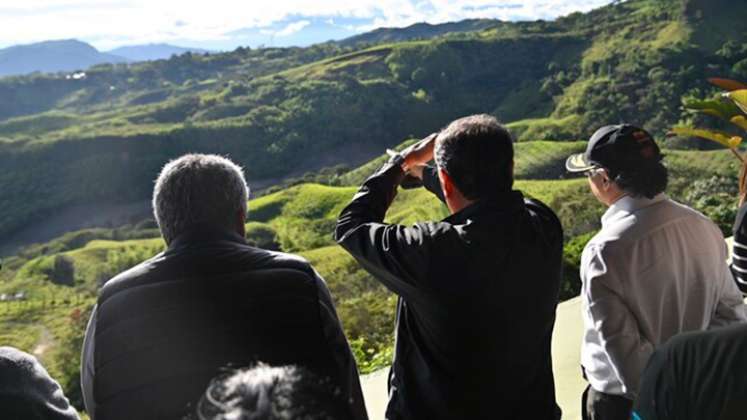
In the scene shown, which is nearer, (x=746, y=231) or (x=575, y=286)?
(x=746, y=231)

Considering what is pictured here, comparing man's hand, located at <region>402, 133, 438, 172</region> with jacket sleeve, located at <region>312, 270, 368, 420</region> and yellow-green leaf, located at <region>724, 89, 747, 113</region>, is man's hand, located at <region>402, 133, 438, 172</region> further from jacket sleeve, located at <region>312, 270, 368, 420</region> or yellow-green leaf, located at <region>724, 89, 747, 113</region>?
yellow-green leaf, located at <region>724, 89, 747, 113</region>

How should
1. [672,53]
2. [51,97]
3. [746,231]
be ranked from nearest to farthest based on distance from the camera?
[746,231] < [672,53] < [51,97]

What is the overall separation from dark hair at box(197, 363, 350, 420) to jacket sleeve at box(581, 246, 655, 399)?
0.90 metres

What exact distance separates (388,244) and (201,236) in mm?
444

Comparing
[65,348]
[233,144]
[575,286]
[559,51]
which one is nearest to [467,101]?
[559,51]

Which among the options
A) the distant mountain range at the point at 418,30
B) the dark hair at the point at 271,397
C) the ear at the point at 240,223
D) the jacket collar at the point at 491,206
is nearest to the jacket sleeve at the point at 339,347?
the dark hair at the point at 271,397

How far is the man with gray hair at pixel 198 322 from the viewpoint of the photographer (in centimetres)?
139

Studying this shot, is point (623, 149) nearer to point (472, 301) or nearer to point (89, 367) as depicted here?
point (472, 301)

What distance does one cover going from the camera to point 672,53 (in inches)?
Answer: 1901

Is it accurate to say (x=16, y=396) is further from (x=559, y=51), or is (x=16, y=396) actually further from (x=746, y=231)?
(x=559, y=51)

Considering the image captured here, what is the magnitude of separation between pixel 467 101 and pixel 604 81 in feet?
60.1

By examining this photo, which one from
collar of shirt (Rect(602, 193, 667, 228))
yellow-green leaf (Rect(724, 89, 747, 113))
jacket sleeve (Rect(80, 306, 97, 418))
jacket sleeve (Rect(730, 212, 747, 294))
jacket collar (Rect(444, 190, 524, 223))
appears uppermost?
jacket collar (Rect(444, 190, 524, 223))

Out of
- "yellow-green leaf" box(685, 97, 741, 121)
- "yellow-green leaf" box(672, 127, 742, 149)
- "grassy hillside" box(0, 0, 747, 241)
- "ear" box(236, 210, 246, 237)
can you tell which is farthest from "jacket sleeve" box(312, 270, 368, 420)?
"grassy hillside" box(0, 0, 747, 241)

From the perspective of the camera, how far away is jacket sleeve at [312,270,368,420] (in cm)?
150
